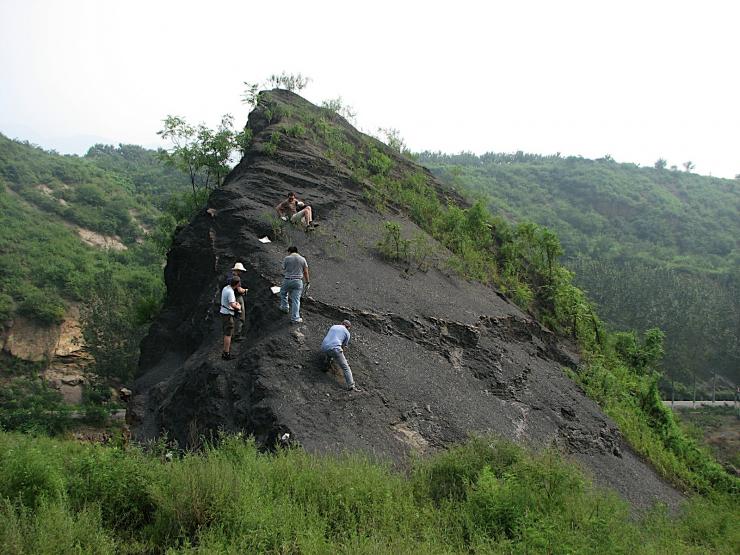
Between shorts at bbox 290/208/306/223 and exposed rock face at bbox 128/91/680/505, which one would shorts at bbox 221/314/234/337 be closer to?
exposed rock face at bbox 128/91/680/505

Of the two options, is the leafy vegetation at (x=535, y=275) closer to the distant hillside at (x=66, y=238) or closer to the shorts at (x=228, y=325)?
the shorts at (x=228, y=325)

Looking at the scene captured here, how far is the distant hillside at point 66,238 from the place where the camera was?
117 feet

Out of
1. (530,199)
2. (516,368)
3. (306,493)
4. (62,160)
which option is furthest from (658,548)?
(530,199)

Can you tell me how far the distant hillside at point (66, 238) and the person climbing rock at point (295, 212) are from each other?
49.1ft

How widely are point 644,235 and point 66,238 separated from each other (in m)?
74.3

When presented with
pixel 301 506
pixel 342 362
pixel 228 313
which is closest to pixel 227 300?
pixel 228 313

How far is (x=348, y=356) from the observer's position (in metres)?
8.32

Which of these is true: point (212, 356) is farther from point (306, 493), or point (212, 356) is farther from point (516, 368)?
point (516, 368)

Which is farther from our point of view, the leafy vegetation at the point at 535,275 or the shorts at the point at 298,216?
the leafy vegetation at the point at 535,275

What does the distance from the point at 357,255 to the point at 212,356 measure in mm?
3792

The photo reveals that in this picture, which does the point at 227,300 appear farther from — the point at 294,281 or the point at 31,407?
the point at 31,407

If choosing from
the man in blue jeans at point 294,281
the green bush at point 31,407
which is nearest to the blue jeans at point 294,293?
the man in blue jeans at point 294,281

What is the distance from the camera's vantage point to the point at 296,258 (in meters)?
8.50

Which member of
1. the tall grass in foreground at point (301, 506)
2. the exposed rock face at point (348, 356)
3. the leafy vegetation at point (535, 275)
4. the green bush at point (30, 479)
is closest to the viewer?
the tall grass in foreground at point (301, 506)
